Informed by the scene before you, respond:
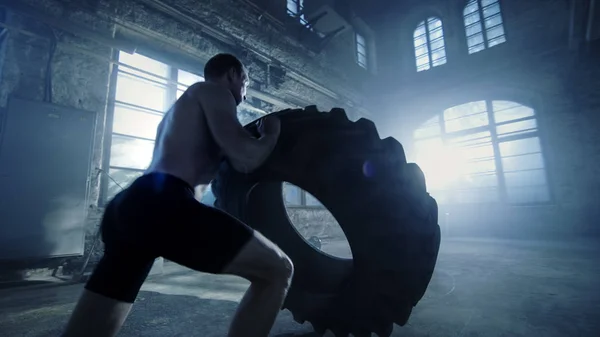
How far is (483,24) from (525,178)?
5155mm

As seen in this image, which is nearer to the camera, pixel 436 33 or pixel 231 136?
pixel 231 136

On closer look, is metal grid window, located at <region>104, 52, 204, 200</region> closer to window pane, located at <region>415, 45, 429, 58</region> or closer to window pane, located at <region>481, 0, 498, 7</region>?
window pane, located at <region>415, 45, 429, 58</region>

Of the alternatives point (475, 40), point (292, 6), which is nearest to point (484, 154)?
point (475, 40)

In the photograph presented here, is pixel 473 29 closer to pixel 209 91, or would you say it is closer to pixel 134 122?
pixel 134 122

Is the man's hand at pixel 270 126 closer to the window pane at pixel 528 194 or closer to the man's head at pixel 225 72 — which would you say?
the man's head at pixel 225 72

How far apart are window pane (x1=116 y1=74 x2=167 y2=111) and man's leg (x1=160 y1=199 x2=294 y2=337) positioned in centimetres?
412

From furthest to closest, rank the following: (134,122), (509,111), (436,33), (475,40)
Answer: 1. (436,33)
2. (475,40)
3. (509,111)
4. (134,122)

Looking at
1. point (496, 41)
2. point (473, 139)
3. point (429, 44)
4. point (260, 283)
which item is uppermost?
point (429, 44)

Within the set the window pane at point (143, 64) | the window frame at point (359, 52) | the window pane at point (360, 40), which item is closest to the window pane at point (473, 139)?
the window frame at point (359, 52)

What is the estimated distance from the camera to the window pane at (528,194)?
700 centimetres

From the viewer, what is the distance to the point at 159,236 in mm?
831

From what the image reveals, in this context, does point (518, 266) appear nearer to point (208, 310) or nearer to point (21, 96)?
point (208, 310)

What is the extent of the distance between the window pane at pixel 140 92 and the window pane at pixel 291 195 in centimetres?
302

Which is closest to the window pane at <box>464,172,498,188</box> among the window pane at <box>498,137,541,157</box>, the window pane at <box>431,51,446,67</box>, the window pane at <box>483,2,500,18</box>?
the window pane at <box>498,137,541,157</box>
